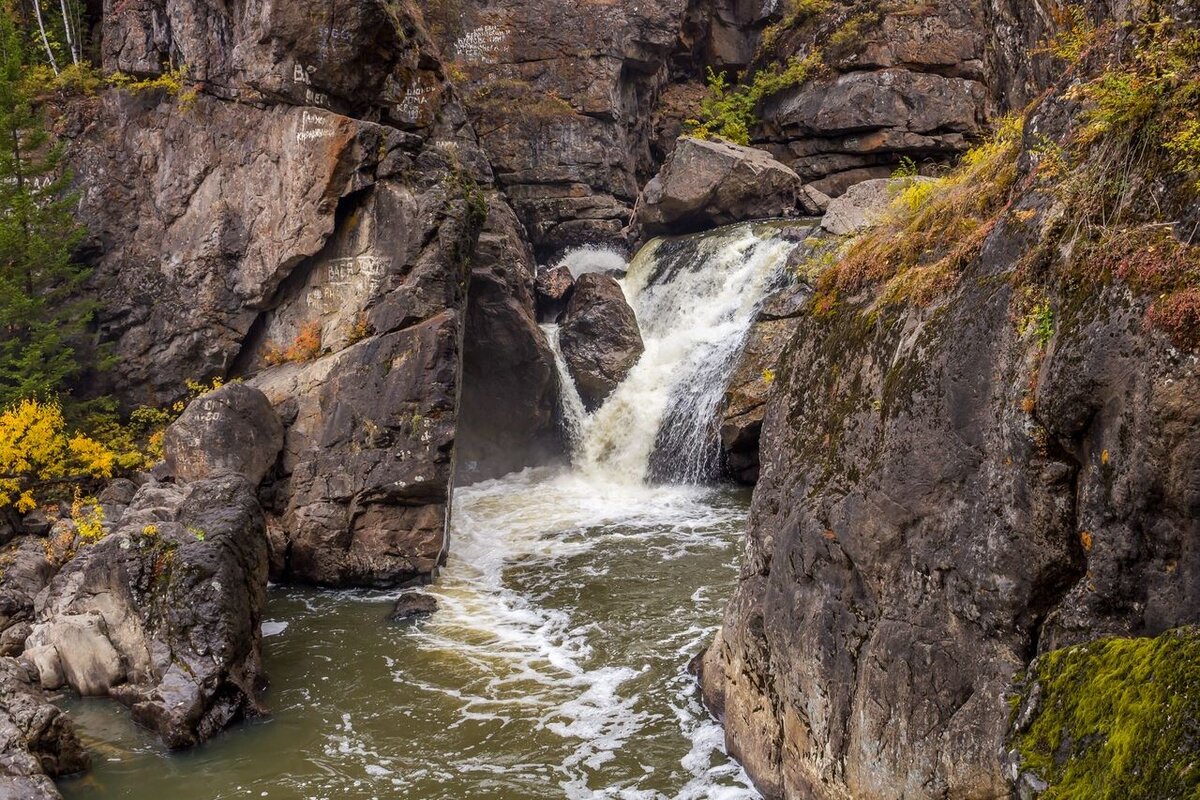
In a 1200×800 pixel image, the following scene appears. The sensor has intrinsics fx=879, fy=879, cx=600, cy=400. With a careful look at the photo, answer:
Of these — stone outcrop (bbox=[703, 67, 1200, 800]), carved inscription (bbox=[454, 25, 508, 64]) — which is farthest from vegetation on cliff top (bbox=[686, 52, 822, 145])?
stone outcrop (bbox=[703, 67, 1200, 800])

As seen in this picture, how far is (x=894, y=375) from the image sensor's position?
22.3 feet

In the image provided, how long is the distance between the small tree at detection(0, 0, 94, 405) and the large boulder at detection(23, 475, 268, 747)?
26.4 feet

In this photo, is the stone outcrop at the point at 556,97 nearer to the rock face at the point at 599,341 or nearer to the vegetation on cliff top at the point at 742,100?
the vegetation on cliff top at the point at 742,100

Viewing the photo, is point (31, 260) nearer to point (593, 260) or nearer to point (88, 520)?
point (88, 520)

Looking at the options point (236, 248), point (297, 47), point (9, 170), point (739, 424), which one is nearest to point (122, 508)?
point (236, 248)

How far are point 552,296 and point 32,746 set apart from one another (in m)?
17.8

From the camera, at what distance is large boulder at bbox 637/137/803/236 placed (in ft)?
82.7

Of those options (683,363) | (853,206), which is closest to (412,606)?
(683,363)

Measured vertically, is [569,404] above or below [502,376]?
below

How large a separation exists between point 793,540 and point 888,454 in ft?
4.49

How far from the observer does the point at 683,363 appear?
71.1 ft

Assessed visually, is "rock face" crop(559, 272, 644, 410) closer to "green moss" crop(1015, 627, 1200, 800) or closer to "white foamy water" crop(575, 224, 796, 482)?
"white foamy water" crop(575, 224, 796, 482)

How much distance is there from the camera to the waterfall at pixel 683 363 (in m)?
20.2

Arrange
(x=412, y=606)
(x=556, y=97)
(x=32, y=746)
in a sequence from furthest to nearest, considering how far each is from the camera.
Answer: (x=556, y=97)
(x=412, y=606)
(x=32, y=746)
